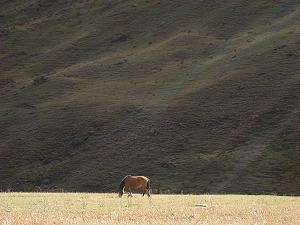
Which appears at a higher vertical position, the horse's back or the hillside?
the horse's back

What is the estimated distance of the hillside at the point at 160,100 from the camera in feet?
231

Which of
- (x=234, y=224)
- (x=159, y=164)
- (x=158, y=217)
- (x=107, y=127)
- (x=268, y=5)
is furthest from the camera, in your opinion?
(x=268, y=5)

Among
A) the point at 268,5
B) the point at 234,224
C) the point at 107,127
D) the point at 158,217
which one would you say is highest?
the point at 234,224

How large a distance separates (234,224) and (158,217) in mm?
3923

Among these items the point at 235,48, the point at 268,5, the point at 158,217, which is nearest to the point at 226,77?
the point at 235,48

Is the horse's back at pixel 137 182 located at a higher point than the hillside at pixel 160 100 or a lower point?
higher

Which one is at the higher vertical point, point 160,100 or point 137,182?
point 137,182

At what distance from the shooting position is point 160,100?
90.0 meters

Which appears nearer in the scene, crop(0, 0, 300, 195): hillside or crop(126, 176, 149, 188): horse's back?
crop(126, 176, 149, 188): horse's back

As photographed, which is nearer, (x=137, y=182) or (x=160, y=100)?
(x=137, y=182)

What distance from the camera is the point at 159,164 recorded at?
237 ft

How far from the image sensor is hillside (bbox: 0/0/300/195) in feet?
231

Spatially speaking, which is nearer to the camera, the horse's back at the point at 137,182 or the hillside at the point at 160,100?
the horse's back at the point at 137,182

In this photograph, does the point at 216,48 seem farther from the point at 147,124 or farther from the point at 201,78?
the point at 147,124
